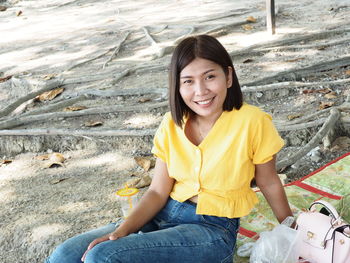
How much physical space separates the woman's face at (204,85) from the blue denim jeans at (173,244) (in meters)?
0.40

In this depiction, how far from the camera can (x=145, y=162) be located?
3156 millimetres

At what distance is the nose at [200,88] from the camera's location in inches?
67.3

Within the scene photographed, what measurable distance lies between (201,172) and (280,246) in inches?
15.8

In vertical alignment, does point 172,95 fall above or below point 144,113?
above

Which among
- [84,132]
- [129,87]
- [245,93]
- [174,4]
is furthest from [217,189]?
[174,4]

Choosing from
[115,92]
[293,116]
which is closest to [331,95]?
[293,116]

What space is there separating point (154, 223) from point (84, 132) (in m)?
1.76

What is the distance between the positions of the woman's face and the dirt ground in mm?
1101

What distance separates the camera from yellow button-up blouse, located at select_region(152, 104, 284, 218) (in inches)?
67.8

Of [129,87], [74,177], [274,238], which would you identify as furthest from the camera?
[129,87]

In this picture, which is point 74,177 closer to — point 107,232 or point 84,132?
point 84,132

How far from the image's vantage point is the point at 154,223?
1.95m

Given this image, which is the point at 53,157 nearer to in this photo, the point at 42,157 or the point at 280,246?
the point at 42,157

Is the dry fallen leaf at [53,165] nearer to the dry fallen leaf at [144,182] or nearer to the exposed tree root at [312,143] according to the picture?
the dry fallen leaf at [144,182]
